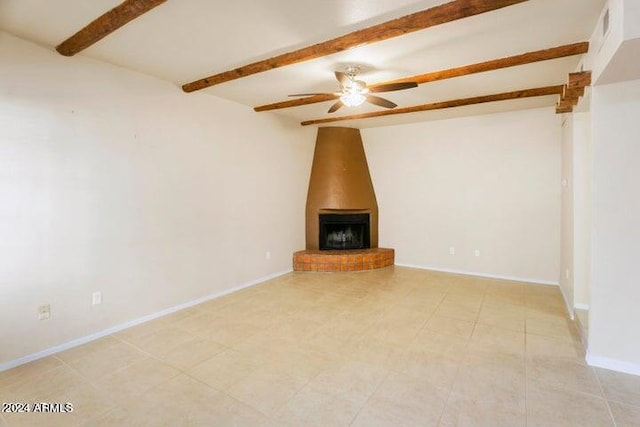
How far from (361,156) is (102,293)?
4.61m

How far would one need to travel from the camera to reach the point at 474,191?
16.8ft

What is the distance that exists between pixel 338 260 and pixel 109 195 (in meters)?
3.42

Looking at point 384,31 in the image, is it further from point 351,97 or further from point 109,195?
point 109,195

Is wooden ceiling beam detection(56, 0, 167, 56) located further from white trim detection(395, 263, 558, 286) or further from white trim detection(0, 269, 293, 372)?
white trim detection(395, 263, 558, 286)

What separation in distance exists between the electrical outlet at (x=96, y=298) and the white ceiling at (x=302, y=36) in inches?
88.5

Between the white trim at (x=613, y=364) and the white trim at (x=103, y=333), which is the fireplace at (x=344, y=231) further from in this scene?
the white trim at (x=613, y=364)

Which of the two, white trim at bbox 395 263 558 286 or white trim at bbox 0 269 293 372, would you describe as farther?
white trim at bbox 395 263 558 286

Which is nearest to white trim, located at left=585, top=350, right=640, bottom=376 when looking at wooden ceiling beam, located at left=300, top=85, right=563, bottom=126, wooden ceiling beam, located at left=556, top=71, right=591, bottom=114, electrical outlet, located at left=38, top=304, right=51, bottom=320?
wooden ceiling beam, located at left=556, top=71, right=591, bottom=114

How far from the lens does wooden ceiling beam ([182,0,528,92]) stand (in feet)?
6.48

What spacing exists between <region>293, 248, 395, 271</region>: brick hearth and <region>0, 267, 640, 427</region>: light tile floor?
1.56m

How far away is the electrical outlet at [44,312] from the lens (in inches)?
104

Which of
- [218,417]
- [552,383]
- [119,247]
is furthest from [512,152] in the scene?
[119,247]

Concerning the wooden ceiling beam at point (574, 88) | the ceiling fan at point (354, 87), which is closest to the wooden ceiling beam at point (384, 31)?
the ceiling fan at point (354, 87)

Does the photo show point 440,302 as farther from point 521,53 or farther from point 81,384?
point 81,384
